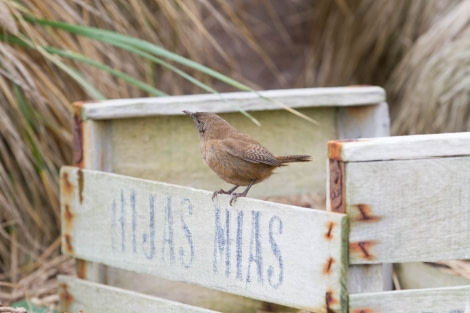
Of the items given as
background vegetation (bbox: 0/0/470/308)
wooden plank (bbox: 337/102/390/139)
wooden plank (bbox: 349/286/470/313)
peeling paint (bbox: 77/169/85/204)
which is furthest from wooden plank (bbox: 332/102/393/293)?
peeling paint (bbox: 77/169/85/204)

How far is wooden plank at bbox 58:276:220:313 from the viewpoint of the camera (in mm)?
2660

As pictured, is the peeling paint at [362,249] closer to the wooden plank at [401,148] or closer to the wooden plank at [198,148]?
the wooden plank at [401,148]

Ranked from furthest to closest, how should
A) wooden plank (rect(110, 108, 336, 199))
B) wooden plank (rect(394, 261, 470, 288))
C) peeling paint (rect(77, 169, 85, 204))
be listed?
wooden plank (rect(110, 108, 336, 199)), peeling paint (rect(77, 169, 85, 204)), wooden plank (rect(394, 261, 470, 288))

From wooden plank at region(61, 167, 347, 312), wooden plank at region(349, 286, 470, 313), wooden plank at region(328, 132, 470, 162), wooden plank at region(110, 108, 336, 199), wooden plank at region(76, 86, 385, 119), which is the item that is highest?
wooden plank at region(76, 86, 385, 119)

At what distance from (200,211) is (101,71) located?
4.34 feet

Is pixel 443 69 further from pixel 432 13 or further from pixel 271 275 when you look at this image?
pixel 271 275

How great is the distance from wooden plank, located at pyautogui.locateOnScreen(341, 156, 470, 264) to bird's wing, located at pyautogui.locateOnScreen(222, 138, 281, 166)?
1.83 feet

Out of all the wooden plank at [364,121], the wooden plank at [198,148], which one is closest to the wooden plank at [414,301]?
the wooden plank at [364,121]

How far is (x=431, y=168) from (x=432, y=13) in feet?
7.99

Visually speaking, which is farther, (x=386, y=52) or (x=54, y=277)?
(x=386, y=52)

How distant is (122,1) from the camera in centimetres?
346

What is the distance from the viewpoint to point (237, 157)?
106 inches

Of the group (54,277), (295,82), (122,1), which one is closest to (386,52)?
(295,82)

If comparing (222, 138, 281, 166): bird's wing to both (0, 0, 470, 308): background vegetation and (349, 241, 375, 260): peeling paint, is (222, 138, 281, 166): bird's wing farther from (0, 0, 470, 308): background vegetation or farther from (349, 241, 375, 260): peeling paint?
(349, 241, 375, 260): peeling paint
